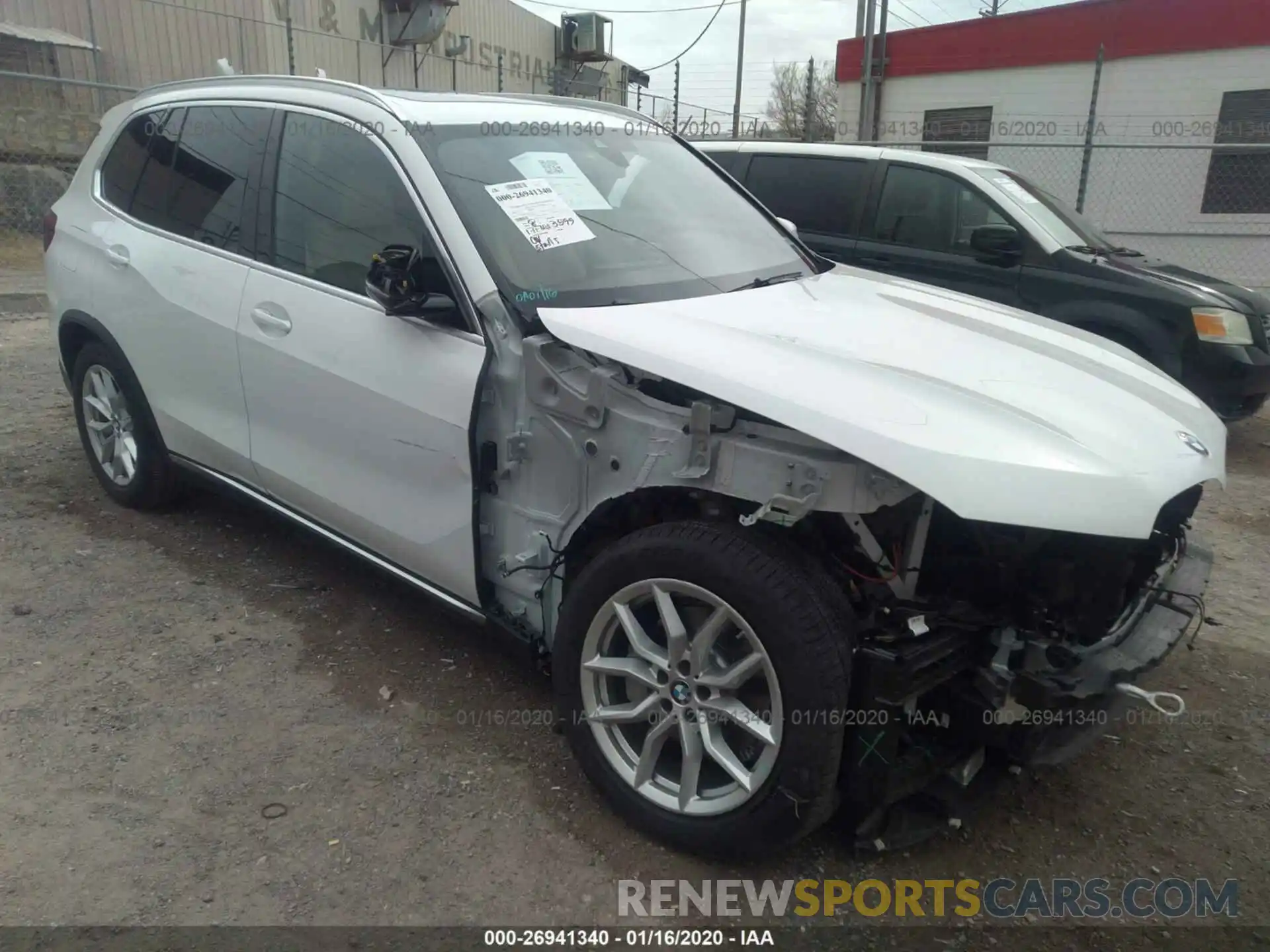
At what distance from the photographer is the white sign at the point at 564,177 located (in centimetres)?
306

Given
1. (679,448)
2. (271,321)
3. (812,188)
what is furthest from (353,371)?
(812,188)

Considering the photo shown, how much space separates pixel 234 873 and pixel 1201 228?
565 inches

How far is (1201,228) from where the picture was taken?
12.9 m

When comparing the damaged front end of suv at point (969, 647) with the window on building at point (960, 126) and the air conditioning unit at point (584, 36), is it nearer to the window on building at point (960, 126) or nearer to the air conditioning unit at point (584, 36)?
the window on building at point (960, 126)

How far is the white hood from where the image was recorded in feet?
6.62

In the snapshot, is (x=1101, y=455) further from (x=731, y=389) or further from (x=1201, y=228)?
(x=1201, y=228)

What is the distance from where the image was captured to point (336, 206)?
3.18m

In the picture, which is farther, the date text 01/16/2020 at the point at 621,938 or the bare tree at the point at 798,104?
the bare tree at the point at 798,104

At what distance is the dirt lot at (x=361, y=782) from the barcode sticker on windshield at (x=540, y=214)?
1.25 m

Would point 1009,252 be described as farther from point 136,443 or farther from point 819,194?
point 136,443

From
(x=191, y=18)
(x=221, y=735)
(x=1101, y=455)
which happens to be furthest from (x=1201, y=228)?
(x=191, y=18)

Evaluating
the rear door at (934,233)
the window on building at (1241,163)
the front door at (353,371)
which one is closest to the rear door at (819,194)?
the rear door at (934,233)

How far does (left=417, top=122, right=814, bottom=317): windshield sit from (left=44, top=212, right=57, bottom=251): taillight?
8.51ft

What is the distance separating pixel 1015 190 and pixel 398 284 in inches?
200
